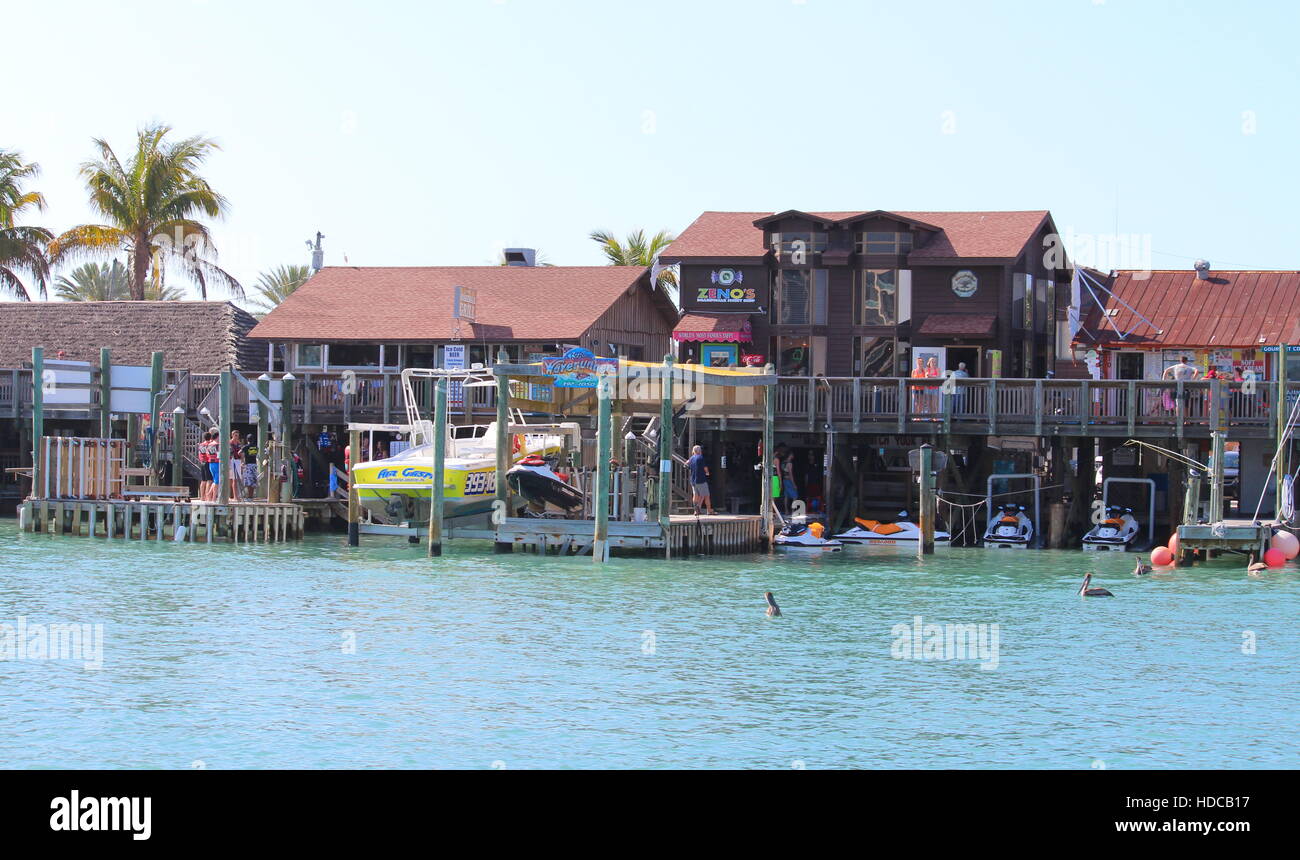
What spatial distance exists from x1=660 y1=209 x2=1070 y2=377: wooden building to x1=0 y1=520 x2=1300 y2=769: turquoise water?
1357 centimetres

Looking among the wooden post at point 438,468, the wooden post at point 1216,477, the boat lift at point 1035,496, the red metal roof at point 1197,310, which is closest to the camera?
the wooden post at point 438,468

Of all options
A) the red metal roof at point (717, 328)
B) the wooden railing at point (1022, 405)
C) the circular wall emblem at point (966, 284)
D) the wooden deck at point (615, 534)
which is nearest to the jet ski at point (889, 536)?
the wooden railing at point (1022, 405)

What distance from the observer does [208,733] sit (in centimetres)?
1716

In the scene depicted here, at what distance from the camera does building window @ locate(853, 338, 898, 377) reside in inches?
1764

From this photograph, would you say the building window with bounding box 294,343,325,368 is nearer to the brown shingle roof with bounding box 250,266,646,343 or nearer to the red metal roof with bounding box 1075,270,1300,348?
the brown shingle roof with bounding box 250,266,646,343

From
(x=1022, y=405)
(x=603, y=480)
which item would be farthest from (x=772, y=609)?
(x=1022, y=405)

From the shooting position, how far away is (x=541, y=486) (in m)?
34.0

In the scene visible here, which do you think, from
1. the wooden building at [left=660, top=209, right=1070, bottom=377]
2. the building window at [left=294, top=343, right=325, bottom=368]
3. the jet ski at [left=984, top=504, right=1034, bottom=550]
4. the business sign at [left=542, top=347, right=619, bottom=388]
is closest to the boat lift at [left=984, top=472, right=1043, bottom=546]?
the jet ski at [left=984, top=504, right=1034, bottom=550]

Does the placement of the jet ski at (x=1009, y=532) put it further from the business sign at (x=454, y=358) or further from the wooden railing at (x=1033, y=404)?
the business sign at (x=454, y=358)

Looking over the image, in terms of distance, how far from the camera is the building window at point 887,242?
1762 inches

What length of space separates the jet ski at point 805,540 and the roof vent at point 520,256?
725 inches

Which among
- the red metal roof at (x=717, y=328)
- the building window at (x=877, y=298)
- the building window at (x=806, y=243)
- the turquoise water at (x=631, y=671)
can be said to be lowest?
the turquoise water at (x=631, y=671)

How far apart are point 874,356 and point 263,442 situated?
16.5 metres
